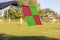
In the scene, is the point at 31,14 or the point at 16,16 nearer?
the point at 31,14

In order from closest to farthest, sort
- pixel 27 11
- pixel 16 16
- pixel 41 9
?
1. pixel 27 11
2. pixel 16 16
3. pixel 41 9

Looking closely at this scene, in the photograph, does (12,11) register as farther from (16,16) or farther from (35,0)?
(35,0)

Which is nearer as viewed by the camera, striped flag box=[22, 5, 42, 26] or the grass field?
striped flag box=[22, 5, 42, 26]

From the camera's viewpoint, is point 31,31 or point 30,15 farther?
point 31,31

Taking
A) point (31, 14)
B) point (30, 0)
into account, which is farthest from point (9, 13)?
point (31, 14)

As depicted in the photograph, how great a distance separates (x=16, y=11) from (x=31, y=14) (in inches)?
1969

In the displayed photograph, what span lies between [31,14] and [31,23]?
273 mm

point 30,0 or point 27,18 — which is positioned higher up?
point 30,0

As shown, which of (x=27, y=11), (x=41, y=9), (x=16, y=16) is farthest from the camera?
(x=41, y=9)

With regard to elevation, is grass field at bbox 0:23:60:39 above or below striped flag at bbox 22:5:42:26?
below

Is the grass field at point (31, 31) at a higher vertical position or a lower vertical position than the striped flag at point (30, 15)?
Result: lower

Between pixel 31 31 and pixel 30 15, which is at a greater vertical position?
pixel 30 15

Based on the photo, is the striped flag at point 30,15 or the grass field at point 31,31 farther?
the grass field at point 31,31

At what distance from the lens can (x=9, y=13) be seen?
56.9m
